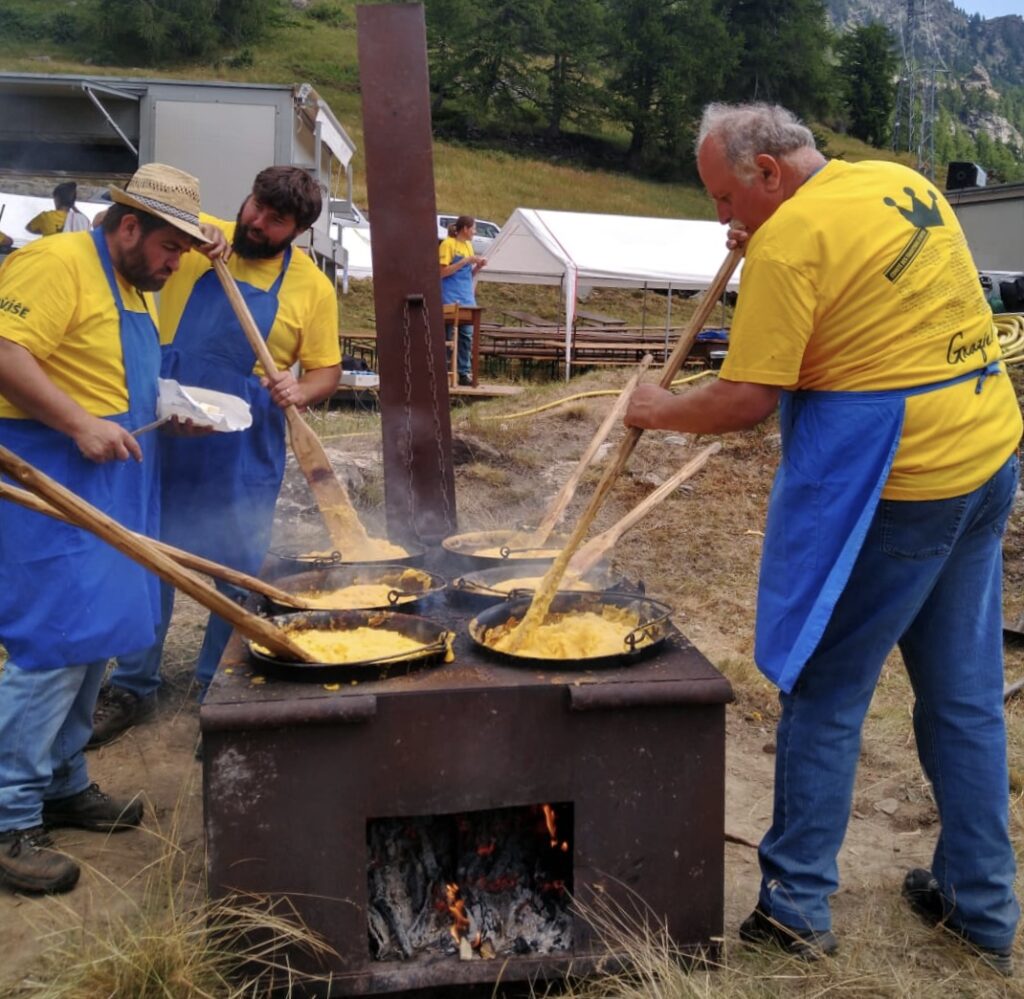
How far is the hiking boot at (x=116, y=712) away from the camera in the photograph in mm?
4039

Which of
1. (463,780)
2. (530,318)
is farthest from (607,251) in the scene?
(463,780)

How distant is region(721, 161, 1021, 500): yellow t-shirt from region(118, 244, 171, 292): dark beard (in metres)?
1.76

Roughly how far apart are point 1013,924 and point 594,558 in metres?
1.66

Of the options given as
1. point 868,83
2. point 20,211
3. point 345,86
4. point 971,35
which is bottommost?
point 20,211

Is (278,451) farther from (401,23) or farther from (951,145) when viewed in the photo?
(951,145)

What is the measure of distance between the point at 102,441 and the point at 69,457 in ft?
0.46

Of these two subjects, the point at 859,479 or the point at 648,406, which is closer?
the point at 859,479

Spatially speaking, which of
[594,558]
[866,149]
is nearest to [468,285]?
[594,558]

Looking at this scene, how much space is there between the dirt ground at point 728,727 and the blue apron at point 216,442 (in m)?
0.91

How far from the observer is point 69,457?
9.41 ft

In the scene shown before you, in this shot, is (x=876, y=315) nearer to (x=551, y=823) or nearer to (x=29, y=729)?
(x=551, y=823)

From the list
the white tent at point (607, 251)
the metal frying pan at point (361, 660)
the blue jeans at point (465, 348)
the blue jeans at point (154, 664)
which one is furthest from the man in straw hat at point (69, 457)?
the white tent at point (607, 251)

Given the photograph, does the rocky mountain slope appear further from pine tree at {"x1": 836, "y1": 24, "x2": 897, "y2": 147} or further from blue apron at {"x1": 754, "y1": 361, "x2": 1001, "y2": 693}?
blue apron at {"x1": 754, "y1": 361, "x2": 1001, "y2": 693}

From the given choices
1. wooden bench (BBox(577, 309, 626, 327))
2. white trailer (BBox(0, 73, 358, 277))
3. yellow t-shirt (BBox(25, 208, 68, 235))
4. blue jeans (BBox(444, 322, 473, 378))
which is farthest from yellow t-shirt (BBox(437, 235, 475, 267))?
wooden bench (BBox(577, 309, 626, 327))
